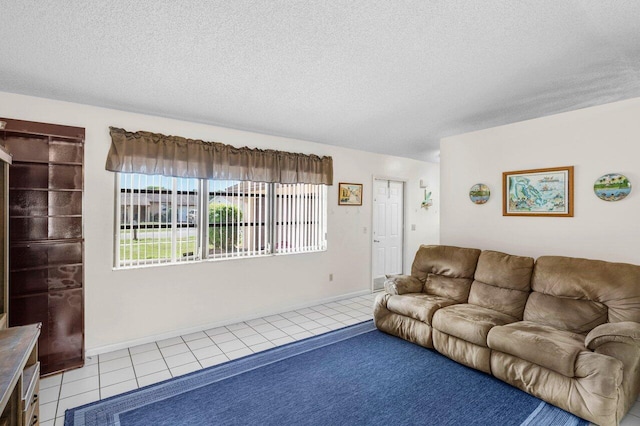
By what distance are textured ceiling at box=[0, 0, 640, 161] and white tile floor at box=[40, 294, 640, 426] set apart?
2.51 metres

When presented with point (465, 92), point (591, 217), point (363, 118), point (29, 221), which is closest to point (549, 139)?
point (591, 217)

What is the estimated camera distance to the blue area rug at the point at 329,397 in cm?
213

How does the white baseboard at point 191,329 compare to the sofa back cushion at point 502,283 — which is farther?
the white baseboard at point 191,329

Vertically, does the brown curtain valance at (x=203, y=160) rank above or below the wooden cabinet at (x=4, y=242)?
above

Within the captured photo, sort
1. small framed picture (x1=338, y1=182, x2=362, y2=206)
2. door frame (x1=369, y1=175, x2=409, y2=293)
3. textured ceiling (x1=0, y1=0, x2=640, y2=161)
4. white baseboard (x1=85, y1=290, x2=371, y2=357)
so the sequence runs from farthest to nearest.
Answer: door frame (x1=369, y1=175, x2=409, y2=293) < small framed picture (x1=338, y1=182, x2=362, y2=206) < white baseboard (x1=85, y1=290, x2=371, y2=357) < textured ceiling (x1=0, y1=0, x2=640, y2=161)

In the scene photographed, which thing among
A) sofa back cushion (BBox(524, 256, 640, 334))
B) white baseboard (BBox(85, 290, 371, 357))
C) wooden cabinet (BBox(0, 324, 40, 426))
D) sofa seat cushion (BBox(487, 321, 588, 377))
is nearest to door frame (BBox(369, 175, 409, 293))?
white baseboard (BBox(85, 290, 371, 357))

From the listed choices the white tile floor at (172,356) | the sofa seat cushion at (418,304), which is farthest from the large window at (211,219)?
the sofa seat cushion at (418,304)

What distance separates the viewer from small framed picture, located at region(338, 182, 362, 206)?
16.4ft

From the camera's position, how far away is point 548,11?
1.69 metres

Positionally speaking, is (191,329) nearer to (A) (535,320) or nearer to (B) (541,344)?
(B) (541,344)

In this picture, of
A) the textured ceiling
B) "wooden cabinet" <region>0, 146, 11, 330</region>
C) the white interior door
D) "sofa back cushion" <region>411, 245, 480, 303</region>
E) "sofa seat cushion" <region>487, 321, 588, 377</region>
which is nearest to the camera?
the textured ceiling

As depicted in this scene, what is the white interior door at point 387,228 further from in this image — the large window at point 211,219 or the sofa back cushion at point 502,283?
the sofa back cushion at point 502,283

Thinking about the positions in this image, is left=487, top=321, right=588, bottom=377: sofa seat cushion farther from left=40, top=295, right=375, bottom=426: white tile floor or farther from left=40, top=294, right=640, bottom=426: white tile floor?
left=40, top=295, right=375, bottom=426: white tile floor

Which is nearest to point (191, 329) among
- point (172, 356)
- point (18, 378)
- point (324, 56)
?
point (172, 356)
